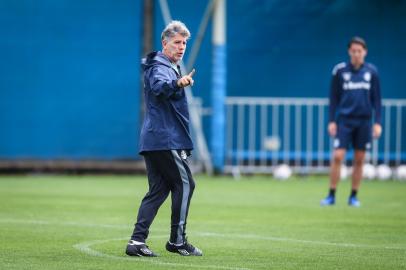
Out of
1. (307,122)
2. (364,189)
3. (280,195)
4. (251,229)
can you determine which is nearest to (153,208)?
(251,229)

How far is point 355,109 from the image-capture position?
1555 centimetres

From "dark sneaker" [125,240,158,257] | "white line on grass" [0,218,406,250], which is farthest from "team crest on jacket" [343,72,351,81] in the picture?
"dark sneaker" [125,240,158,257]

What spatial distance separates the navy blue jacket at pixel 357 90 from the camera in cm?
1555

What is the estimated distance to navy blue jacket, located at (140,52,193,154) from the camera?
30.1 feet

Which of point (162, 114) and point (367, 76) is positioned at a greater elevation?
point (367, 76)

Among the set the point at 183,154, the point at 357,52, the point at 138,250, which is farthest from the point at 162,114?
the point at 357,52

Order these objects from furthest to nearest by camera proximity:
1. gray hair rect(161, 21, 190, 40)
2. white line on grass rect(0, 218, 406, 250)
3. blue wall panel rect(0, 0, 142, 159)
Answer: blue wall panel rect(0, 0, 142, 159) < white line on grass rect(0, 218, 406, 250) < gray hair rect(161, 21, 190, 40)

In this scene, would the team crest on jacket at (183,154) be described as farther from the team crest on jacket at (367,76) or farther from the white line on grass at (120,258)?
the team crest on jacket at (367,76)

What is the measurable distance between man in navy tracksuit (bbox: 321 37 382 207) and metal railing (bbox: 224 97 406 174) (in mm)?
6125

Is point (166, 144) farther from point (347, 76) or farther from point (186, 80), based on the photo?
point (347, 76)

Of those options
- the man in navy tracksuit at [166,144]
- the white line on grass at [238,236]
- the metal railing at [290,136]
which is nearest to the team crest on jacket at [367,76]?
the white line on grass at [238,236]

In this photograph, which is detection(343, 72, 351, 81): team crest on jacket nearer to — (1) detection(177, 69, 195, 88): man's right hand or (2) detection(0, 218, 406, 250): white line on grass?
(2) detection(0, 218, 406, 250): white line on grass

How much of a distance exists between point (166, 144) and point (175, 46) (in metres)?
0.85

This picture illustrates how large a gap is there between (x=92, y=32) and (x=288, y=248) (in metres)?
12.6
